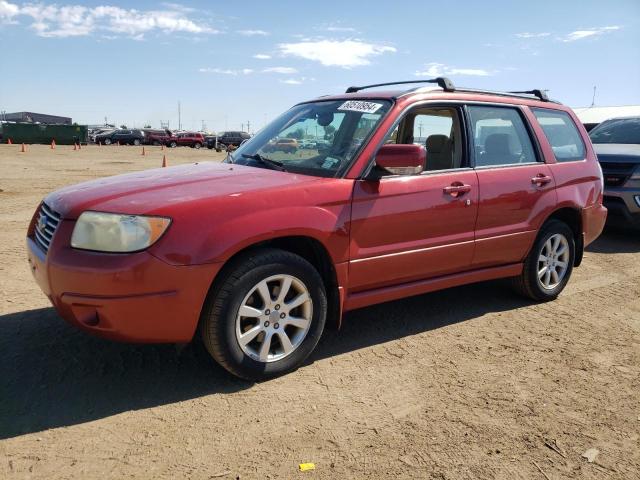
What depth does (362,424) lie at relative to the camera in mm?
2768

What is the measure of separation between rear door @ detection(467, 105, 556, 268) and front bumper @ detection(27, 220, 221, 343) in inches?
90.5

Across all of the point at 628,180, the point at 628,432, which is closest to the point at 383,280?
the point at 628,432

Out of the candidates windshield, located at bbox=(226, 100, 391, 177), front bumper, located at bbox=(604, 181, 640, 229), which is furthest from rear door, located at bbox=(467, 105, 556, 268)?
front bumper, located at bbox=(604, 181, 640, 229)

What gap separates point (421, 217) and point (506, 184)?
39.1 inches

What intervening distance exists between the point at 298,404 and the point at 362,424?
1.28 feet

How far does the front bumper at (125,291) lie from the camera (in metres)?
2.71

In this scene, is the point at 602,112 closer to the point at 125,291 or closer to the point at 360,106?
the point at 360,106

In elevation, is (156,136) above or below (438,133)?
above

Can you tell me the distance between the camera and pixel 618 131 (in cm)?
912

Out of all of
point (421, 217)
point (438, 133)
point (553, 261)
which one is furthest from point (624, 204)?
point (421, 217)

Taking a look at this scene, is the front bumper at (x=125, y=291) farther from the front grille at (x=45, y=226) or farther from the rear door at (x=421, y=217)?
the rear door at (x=421, y=217)

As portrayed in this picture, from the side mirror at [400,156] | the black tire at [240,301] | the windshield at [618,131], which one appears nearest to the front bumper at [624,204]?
the windshield at [618,131]

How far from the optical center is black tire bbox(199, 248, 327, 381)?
115 inches

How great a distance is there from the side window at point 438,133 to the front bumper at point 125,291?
2014mm
